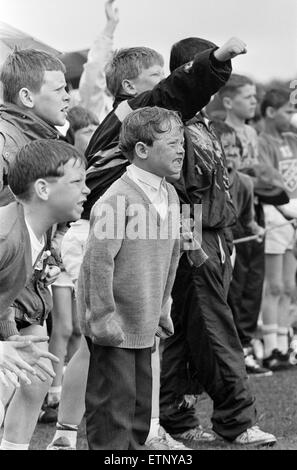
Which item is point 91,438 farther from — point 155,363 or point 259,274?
point 259,274

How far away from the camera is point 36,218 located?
404cm

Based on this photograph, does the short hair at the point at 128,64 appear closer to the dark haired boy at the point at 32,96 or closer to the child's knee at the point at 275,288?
the dark haired boy at the point at 32,96

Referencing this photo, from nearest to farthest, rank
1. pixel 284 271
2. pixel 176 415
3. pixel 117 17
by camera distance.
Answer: pixel 176 415, pixel 117 17, pixel 284 271

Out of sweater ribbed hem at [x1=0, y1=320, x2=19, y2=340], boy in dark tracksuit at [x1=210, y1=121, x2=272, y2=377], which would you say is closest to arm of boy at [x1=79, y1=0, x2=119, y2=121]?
boy in dark tracksuit at [x1=210, y1=121, x2=272, y2=377]

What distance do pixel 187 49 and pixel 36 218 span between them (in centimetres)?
159

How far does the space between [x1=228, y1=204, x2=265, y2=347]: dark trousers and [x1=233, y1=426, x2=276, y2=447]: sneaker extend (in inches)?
95.1

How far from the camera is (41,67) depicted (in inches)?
190

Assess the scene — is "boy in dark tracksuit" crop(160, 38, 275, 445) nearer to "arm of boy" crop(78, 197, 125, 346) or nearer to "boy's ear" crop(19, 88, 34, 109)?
"boy's ear" crop(19, 88, 34, 109)

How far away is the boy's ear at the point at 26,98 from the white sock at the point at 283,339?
3951 millimetres

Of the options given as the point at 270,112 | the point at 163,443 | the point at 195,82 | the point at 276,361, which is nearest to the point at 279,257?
the point at 276,361

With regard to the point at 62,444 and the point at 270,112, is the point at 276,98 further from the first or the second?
the point at 62,444

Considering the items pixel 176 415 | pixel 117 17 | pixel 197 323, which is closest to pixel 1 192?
pixel 197 323

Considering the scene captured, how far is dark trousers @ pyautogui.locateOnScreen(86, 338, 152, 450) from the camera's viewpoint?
4309 millimetres

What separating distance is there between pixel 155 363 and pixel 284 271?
357cm
